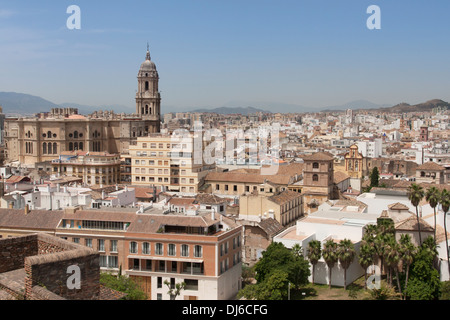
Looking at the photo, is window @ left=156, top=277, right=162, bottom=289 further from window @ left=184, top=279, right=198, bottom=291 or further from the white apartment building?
the white apartment building

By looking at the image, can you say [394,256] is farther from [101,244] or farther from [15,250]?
[15,250]

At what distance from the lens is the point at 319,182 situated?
42.6 meters

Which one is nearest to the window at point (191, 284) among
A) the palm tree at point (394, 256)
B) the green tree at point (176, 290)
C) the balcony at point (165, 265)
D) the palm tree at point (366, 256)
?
the green tree at point (176, 290)

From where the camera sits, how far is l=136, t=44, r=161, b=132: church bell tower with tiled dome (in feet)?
235

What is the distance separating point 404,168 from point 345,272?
45.3 m

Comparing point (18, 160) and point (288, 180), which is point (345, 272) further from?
point (18, 160)

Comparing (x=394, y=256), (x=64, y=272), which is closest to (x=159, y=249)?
(x=394, y=256)

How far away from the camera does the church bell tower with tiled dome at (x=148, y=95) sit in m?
71.6

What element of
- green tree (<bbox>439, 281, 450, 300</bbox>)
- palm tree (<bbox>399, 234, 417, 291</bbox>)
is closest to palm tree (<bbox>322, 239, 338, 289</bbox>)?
palm tree (<bbox>399, 234, 417, 291</bbox>)

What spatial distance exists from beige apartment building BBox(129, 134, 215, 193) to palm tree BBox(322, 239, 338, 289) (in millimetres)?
23762

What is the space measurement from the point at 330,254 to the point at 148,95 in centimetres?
4969

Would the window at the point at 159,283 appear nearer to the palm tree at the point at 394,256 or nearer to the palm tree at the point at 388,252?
the palm tree at the point at 388,252

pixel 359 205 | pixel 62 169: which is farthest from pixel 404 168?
pixel 62 169
